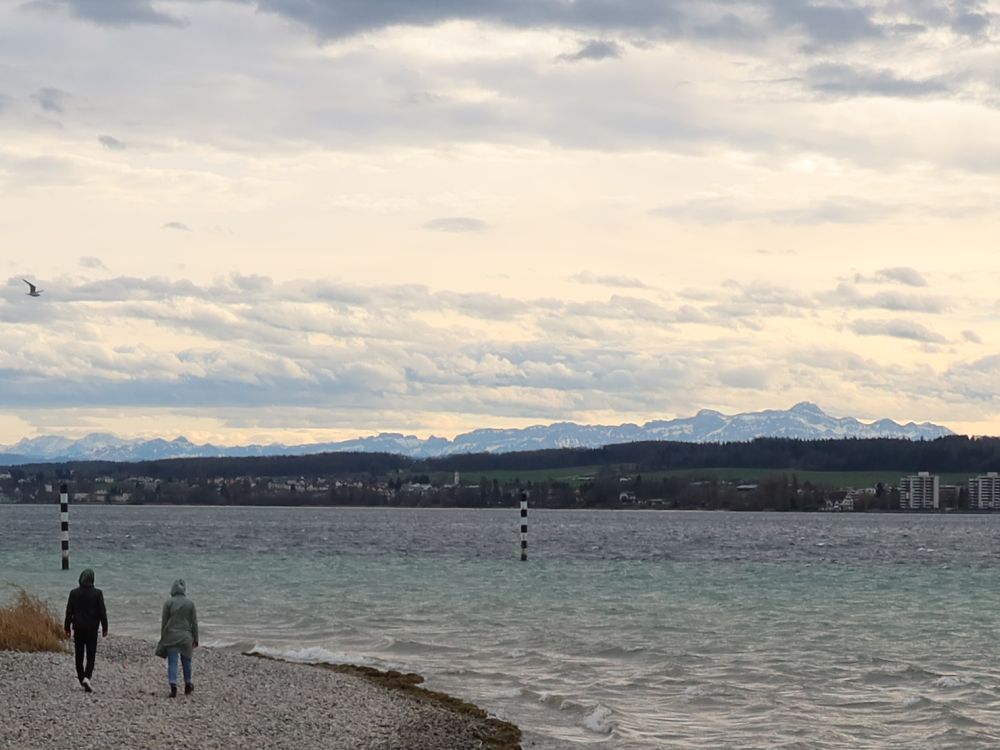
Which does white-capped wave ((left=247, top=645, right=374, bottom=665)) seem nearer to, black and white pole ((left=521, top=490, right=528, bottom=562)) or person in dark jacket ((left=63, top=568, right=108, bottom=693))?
person in dark jacket ((left=63, top=568, right=108, bottom=693))

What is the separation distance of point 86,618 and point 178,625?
66.3 inches

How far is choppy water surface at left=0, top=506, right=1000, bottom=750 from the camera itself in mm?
26594

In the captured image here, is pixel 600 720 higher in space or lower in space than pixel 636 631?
higher

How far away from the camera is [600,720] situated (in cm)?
2564

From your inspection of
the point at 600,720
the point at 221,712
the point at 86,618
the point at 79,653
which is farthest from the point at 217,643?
the point at 600,720

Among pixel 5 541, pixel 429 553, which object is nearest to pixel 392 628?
pixel 429 553

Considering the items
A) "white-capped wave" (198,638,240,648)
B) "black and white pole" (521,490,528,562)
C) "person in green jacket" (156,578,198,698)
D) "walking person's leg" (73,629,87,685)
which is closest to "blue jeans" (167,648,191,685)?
"person in green jacket" (156,578,198,698)

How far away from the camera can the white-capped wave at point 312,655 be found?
106ft

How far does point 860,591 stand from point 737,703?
112 feet

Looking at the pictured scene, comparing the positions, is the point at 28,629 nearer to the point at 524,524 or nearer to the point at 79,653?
the point at 79,653

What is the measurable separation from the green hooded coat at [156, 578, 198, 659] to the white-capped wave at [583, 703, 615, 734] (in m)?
7.36

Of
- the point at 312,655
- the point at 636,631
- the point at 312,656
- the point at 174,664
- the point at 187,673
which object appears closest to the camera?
the point at 174,664

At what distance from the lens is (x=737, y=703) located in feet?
92.6

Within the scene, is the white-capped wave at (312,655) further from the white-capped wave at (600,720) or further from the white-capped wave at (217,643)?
the white-capped wave at (600,720)
